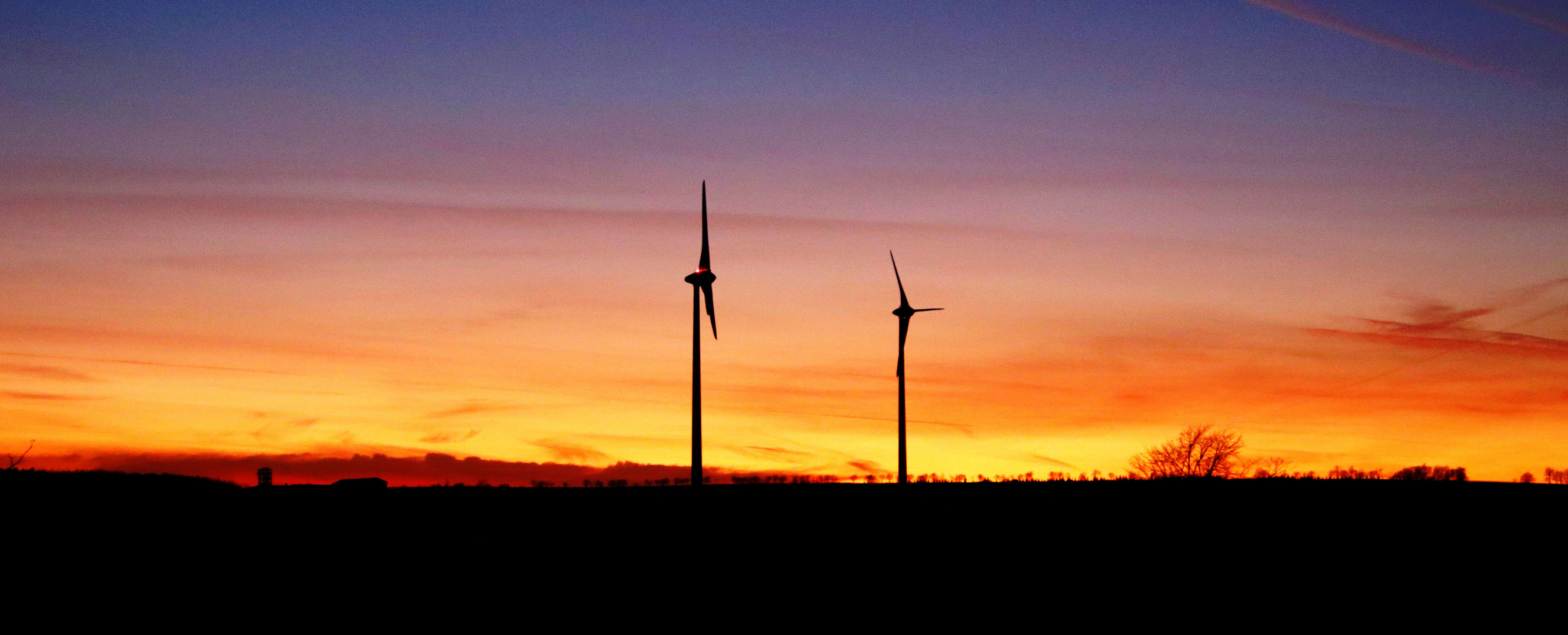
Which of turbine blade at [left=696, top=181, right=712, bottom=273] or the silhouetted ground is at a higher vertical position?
turbine blade at [left=696, top=181, right=712, bottom=273]

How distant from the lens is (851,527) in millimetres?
47469

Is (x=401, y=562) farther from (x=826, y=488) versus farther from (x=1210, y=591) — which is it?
(x=826, y=488)

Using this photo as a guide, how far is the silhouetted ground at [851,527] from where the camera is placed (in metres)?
40.8

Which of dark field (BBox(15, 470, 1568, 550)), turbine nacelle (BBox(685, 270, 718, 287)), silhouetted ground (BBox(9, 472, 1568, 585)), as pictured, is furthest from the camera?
turbine nacelle (BBox(685, 270, 718, 287))

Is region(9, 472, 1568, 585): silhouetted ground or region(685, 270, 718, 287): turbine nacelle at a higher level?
region(685, 270, 718, 287): turbine nacelle

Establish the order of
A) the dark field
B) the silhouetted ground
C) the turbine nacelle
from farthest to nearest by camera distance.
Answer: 1. the turbine nacelle
2. the dark field
3. the silhouetted ground

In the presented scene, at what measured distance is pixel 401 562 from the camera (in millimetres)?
40781

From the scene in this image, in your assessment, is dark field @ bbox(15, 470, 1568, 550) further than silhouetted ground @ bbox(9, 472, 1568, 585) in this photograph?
Yes

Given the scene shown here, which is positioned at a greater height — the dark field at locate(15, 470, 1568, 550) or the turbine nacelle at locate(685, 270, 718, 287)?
the turbine nacelle at locate(685, 270, 718, 287)

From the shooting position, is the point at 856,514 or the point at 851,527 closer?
the point at 851,527

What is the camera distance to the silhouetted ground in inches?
1606

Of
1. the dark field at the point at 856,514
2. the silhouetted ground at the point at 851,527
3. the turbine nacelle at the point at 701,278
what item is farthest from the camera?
the turbine nacelle at the point at 701,278

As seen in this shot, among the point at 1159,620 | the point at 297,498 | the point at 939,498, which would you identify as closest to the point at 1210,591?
the point at 1159,620

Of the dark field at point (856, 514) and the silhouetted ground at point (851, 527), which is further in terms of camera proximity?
the dark field at point (856, 514)
